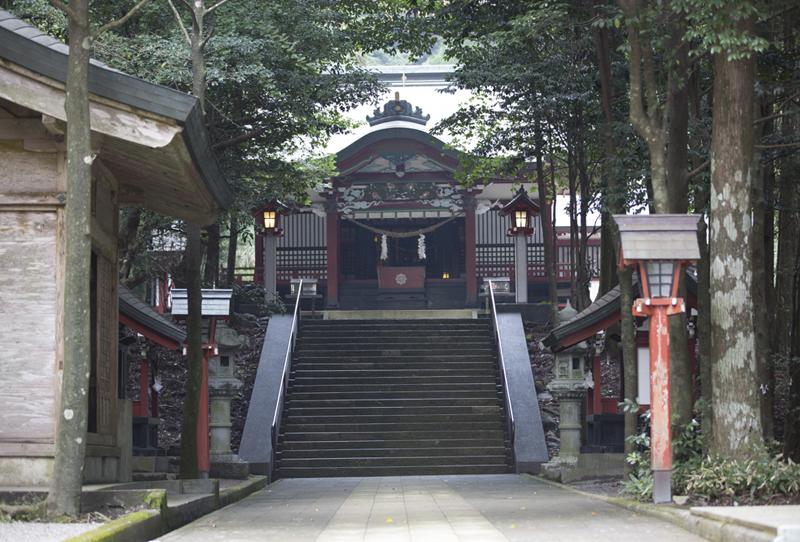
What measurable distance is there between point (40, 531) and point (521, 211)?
22656mm

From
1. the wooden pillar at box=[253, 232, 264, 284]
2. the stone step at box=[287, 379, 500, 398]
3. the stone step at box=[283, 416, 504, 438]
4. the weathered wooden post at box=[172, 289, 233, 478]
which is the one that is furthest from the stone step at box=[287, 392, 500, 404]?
the wooden pillar at box=[253, 232, 264, 284]

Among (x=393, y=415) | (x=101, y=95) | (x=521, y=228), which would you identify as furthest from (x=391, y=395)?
(x=101, y=95)

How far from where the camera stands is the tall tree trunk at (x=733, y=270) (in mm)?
10930

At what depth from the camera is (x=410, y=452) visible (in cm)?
2175

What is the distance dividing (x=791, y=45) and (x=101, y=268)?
929cm

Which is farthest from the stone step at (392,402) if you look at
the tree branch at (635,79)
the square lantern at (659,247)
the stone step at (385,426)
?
the square lantern at (659,247)

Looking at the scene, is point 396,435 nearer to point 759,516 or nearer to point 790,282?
point 790,282

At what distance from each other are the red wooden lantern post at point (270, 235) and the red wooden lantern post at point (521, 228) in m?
5.74

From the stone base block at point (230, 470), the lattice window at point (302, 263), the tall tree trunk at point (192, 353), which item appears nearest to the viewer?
the tall tree trunk at point (192, 353)

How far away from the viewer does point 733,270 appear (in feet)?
36.4

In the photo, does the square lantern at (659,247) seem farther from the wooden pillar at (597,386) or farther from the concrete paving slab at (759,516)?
the wooden pillar at (597,386)

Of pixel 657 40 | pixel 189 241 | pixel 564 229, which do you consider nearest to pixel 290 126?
pixel 189 241

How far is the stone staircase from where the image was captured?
842 inches

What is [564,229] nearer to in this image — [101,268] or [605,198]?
[605,198]
